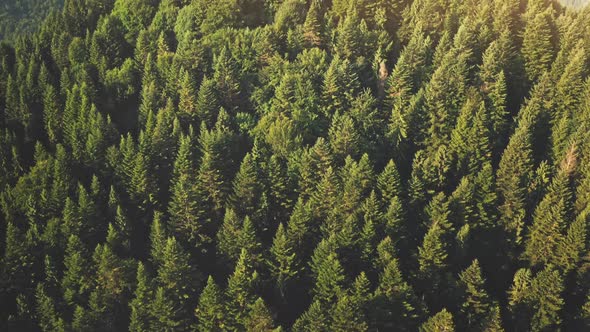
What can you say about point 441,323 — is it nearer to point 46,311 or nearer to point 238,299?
point 238,299

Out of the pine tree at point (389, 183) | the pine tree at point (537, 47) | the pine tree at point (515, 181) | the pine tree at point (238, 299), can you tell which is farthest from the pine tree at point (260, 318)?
the pine tree at point (537, 47)

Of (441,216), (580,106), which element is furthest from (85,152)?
(580,106)

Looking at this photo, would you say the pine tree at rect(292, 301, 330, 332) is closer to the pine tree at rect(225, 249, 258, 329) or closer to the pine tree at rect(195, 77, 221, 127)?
the pine tree at rect(225, 249, 258, 329)

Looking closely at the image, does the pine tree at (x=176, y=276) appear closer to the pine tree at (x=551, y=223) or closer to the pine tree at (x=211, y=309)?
the pine tree at (x=211, y=309)

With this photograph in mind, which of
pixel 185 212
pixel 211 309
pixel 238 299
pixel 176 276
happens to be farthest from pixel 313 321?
pixel 185 212

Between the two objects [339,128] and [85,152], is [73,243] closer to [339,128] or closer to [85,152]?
[85,152]

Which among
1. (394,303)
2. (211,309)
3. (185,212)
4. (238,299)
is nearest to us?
(211,309)

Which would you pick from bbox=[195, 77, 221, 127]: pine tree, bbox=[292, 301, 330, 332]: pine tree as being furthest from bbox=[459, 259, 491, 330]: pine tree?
bbox=[195, 77, 221, 127]: pine tree
